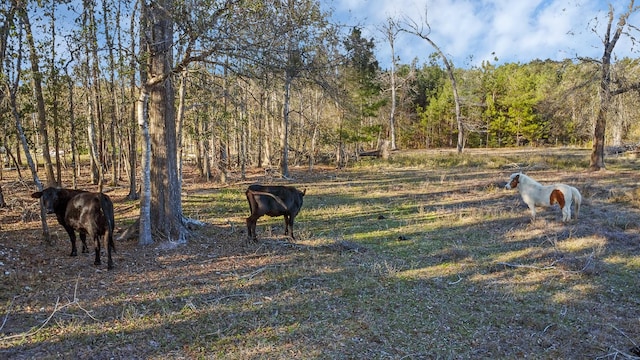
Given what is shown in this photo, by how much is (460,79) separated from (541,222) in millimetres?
42633

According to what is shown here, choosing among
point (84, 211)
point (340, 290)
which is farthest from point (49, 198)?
point (340, 290)

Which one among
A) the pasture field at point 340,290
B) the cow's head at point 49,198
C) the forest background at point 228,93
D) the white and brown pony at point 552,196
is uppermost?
the forest background at point 228,93

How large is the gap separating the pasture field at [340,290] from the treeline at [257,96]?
2.86 metres

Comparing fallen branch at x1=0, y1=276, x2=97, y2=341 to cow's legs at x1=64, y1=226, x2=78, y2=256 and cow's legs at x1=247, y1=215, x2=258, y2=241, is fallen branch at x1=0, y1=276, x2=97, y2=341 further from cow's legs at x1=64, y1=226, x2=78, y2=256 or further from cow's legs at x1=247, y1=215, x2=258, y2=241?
cow's legs at x1=247, y1=215, x2=258, y2=241

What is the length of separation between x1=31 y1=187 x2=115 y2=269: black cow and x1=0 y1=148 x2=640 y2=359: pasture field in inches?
20.4

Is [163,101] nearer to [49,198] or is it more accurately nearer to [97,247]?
[49,198]

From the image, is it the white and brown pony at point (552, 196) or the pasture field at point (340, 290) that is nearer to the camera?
the pasture field at point (340, 290)

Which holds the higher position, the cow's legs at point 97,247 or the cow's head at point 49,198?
the cow's head at point 49,198

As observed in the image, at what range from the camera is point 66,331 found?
4.24m

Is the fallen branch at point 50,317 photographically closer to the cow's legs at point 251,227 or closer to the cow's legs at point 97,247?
the cow's legs at point 97,247

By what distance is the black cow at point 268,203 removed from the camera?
816 cm

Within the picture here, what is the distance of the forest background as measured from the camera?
266 inches

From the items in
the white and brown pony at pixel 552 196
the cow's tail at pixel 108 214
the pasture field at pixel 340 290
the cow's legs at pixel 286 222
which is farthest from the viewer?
the white and brown pony at pixel 552 196

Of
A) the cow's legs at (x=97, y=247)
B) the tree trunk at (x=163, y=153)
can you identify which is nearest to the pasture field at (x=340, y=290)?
the cow's legs at (x=97, y=247)
